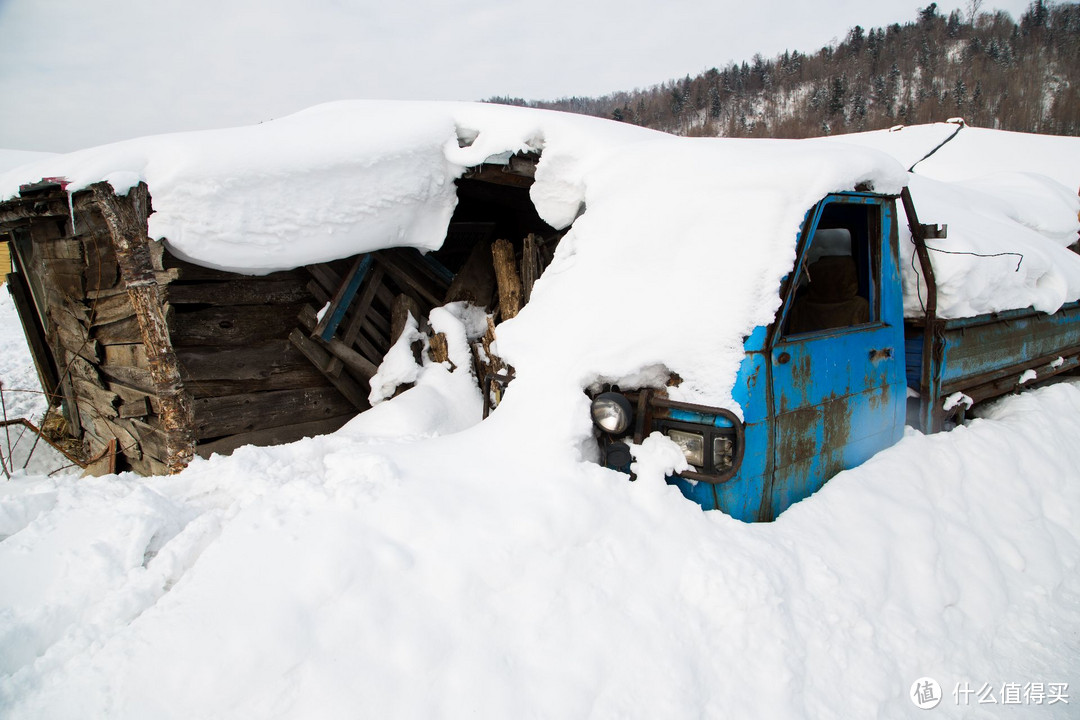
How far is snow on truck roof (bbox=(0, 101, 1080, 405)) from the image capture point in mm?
2713

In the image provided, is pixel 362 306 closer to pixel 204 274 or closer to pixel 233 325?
pixel 233 325

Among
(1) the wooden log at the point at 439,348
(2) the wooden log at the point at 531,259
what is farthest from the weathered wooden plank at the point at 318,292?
(2) the wooden log at the point at 531,259

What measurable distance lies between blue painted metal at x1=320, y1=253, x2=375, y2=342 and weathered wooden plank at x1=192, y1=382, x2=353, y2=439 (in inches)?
25.2

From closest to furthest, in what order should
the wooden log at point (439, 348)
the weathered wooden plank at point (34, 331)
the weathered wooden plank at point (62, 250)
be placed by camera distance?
1. the weathered wooden plank at point (62, 250)
2. the wooden log at point (439, 348)
3. the weathered wooden plank at point (34, 331)

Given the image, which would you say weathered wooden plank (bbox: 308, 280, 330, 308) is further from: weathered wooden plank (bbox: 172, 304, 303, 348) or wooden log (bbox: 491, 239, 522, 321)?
wooden log (bbox: 491, 239, 522, 321)

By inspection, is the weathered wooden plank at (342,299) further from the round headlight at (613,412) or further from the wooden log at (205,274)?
the round headlight at (613,412)

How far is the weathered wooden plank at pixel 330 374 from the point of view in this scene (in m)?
5.30

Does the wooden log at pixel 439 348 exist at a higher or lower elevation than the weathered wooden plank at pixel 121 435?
higher

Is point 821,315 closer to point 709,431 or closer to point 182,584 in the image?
point 709,431

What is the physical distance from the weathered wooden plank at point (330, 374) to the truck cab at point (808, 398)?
3.63 m

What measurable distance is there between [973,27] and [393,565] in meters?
94.4

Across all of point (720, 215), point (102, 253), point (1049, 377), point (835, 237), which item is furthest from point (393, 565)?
point (1049, 377)

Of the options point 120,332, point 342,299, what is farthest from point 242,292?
point 120,332

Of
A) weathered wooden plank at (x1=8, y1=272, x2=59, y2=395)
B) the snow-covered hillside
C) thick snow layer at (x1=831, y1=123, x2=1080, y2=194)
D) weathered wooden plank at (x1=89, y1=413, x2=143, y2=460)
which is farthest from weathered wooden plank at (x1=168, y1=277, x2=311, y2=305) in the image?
thick snow layer at (x1=831, y1=123, x2=1080, y2=194)
